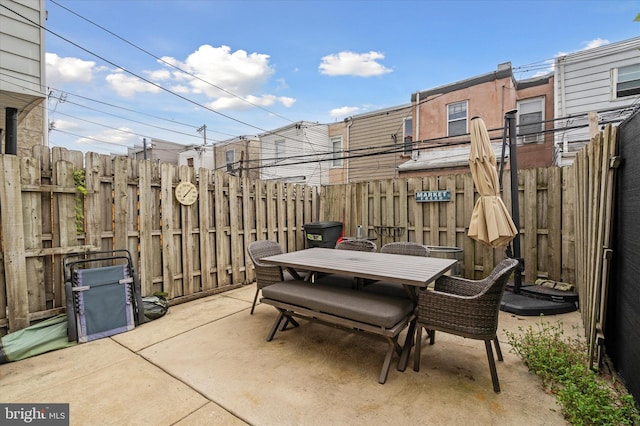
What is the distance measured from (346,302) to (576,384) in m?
1.74

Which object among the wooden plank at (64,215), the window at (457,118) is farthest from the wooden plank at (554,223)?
the wooden plank at (64,215)

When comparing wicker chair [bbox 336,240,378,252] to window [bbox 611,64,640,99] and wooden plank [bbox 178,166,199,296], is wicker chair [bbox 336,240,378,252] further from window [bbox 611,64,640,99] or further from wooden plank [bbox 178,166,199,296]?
window [bbox 611,64,640,99]

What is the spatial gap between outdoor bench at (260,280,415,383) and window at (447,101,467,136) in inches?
313

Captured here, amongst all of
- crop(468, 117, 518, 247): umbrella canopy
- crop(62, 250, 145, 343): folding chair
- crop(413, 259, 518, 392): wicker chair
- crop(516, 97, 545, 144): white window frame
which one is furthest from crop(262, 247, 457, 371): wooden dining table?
crop(516, 97, 545, 144): white window frame

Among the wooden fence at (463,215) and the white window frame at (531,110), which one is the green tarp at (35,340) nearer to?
the wooden fence at (463,215)

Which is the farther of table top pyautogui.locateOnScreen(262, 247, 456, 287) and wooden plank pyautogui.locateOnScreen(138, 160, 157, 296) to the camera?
wooden plank pyautogui.locateOnScreen(138, 160, 157, 296)

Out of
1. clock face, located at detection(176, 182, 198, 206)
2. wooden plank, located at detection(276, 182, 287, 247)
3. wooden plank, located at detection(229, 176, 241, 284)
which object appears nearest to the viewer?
clock face, located at detection(176, 182, 198, 206)

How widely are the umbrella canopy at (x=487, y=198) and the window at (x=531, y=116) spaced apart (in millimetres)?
6176

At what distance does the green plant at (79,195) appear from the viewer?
133 inches

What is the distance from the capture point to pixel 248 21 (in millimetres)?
6434

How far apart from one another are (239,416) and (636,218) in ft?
9.53

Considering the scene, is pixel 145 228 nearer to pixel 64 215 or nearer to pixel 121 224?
pixel 121 224

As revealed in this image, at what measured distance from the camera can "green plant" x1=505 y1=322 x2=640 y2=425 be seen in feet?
5.63

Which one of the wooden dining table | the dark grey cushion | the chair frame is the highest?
the wooden dining table
